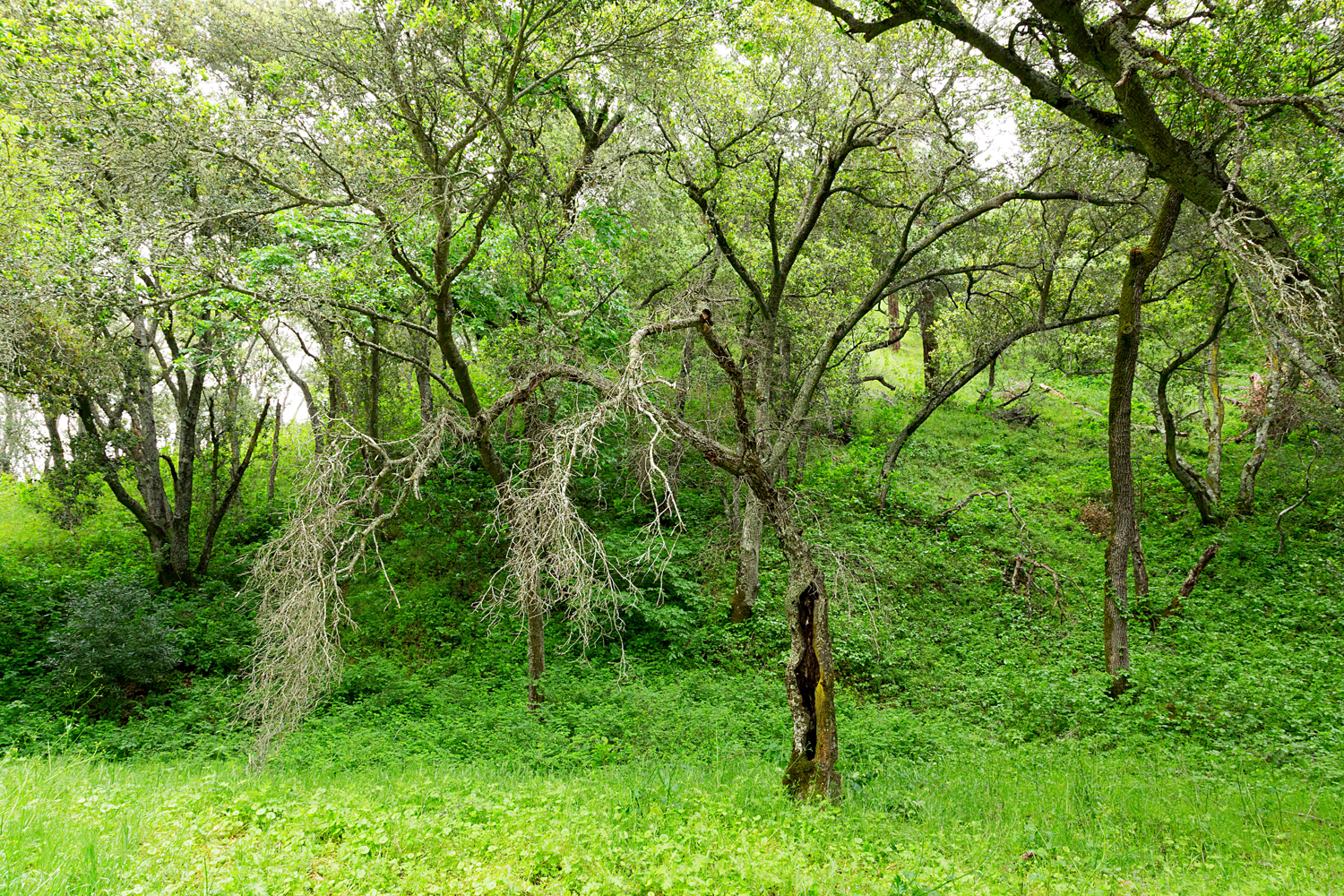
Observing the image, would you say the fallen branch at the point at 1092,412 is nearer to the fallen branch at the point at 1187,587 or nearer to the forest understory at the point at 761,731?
the forest understory at the point at 761,731

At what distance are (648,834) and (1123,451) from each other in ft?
27.0

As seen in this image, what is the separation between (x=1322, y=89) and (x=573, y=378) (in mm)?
9644

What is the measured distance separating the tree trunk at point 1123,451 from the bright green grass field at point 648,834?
228cm

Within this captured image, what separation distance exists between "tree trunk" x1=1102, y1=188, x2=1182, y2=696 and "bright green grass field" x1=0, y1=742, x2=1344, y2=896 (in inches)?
89.9

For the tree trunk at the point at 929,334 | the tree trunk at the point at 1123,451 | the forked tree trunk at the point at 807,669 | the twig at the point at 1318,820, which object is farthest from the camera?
the tree trunk at the point at 929,334

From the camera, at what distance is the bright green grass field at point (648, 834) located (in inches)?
149

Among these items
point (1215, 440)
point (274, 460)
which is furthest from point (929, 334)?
point (274, 460)

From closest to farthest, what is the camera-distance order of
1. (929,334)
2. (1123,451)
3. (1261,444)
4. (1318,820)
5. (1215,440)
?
(1318,820) → (1123,451) → (1261,444) → (1215,440) → (929,334)

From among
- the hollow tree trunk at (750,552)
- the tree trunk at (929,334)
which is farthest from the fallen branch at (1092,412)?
the hollow tree trunk at (750,552)

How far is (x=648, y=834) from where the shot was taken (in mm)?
4641

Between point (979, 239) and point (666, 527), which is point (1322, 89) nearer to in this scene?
point (979, 239)

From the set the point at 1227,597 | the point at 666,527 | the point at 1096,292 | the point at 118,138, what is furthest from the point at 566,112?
the point at 1227,597

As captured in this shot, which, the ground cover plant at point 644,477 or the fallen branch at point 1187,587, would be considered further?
the fallen branch at point 1187,587

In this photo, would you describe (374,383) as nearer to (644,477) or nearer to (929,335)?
(644,477)
